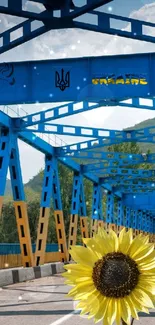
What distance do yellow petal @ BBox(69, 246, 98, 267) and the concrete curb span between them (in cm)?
1787

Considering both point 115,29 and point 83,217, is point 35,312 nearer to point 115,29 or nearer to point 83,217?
point 115,29

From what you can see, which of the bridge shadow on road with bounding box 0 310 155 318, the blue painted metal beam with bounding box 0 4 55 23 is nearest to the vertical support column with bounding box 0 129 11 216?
the bridge shadow on road with bounding box 0 310 155 318

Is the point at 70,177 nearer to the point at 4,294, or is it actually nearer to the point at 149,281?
the point at 4,294

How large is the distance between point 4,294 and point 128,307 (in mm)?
14533

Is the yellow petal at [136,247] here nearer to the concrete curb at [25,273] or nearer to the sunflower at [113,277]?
the sunflower at [113,277]

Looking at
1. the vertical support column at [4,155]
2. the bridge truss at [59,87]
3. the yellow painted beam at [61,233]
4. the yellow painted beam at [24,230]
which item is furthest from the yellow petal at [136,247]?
the yellow painted beam at [61,233]

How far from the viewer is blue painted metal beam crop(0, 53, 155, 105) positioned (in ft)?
57.7

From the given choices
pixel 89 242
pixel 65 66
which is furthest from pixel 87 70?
pixel 89 242

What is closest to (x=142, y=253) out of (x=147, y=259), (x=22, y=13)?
(x=147, y=259)

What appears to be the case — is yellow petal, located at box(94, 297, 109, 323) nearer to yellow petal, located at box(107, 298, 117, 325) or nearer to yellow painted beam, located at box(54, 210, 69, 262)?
yellow petal, located at box(107, 298, 117, 325)

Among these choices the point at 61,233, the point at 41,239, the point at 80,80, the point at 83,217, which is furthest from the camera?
the point at 83,217

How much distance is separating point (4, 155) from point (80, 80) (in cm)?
488

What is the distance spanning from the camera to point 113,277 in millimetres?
1089

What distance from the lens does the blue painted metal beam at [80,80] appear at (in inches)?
693
